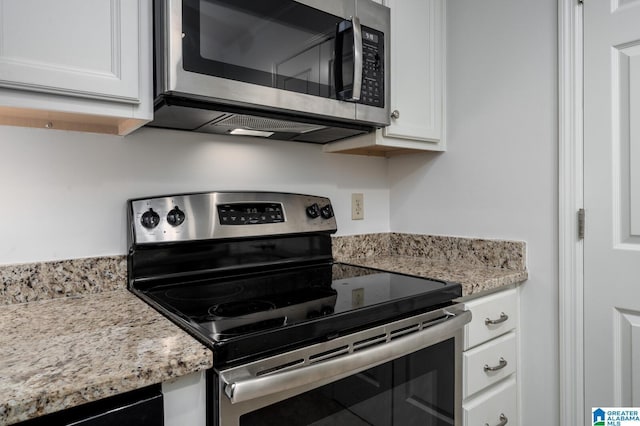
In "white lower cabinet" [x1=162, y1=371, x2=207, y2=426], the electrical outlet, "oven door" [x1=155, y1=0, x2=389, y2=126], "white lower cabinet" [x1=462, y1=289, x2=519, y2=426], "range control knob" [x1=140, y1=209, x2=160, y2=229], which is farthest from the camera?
the electrical outlet

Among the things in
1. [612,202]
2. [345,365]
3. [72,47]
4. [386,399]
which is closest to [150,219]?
[72,47]

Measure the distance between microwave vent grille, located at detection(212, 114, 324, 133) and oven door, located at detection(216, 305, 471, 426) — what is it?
2.23 feet

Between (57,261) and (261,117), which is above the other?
(261,117)

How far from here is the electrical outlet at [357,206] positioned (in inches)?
68.6

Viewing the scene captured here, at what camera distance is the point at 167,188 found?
4.12 feet

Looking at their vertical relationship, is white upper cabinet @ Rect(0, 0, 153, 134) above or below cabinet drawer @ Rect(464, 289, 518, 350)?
above

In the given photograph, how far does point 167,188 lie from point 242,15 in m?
0.58

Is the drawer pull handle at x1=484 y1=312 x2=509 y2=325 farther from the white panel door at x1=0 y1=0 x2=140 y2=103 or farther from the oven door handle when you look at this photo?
the white panel door at x1=0 y1=0 x2=140 y2=103

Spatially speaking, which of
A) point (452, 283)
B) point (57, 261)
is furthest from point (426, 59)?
point (57, 261)

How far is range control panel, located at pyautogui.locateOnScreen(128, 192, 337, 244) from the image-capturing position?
1.15 meters

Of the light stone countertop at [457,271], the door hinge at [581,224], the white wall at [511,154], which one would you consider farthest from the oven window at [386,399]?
the door hinge at [581,224]

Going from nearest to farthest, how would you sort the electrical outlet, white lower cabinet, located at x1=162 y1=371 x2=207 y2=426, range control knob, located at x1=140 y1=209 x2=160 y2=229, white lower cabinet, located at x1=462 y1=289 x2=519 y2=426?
white lower cabinet, located at x1=162 y1=371 x2=207 y2=426
range control knob, located at x1=140 y1=209 x2=160 y2=229
white lower cabinet, located at x1=462 y1=289 x2=519 y2=426
the electrical outlet

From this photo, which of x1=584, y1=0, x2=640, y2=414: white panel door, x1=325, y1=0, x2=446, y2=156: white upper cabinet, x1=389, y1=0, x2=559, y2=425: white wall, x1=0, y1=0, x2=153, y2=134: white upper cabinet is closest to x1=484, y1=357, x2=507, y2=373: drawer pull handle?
x1=389, y1=0, x2=559, y2=425: white wall

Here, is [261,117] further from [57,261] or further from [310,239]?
[57,261]
